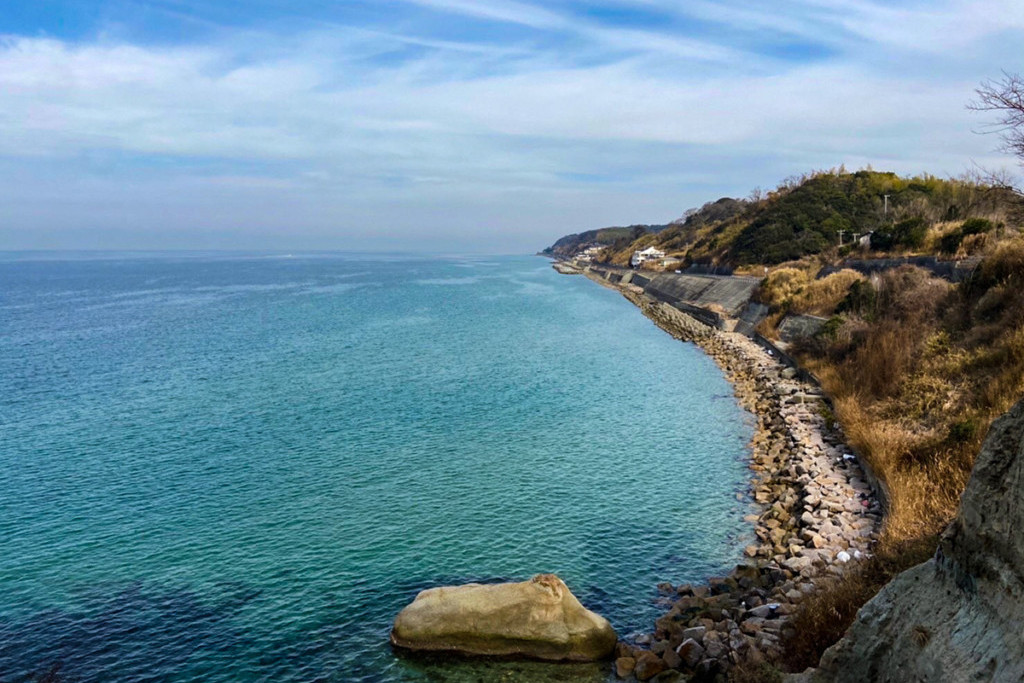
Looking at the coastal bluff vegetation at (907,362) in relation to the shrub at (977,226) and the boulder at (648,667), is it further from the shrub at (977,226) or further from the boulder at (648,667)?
the boulder at (648,667)

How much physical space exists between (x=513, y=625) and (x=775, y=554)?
25.1 ft

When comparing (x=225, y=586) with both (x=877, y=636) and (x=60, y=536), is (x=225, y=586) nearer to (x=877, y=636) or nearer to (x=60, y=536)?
(x=60, y=536)

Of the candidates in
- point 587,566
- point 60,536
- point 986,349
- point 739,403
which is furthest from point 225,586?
point 739,403

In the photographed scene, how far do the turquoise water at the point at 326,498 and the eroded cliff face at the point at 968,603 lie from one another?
5.51m

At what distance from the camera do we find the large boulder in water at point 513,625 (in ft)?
43.3

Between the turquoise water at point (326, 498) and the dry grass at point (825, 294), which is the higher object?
the dry grass at point (825, 294)

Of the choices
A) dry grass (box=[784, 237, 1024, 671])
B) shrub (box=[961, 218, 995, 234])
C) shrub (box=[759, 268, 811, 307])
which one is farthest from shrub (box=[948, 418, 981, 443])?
shrub (box=[759, 268, 811, 307])

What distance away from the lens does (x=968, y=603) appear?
7.55 meters

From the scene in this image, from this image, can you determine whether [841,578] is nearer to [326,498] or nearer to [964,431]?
[964,431]

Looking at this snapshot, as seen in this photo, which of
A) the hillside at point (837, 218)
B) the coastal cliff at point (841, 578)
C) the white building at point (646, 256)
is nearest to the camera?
the coastal cliff at point (841, 578)

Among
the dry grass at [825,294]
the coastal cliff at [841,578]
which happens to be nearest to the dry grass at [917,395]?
the coastal cliff at [841,578]

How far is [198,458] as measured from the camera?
25797mm

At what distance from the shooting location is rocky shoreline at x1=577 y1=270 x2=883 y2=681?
1256 cm

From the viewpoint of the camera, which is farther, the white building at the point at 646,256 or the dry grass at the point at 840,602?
the white building at the point at 646,256
